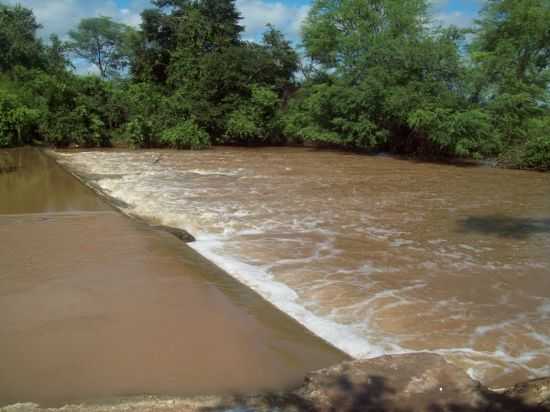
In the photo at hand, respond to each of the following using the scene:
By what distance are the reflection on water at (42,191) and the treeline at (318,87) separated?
7.35m

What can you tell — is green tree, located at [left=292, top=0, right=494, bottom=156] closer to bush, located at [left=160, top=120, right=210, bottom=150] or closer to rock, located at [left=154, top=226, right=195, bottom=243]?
bush, located at [left=160, top=120, right=210, bottom=150]

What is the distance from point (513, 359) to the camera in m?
4.32

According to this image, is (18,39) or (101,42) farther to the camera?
(101,42)

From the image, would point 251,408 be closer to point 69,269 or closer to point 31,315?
point 31,315

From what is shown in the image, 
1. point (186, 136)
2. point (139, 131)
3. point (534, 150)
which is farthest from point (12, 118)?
point (534, 150)

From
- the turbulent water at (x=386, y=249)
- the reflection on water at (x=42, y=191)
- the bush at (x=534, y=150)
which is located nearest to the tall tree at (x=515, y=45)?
the bush at (x=534, y=150)

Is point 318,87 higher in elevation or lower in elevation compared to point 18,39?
lower

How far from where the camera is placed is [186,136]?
953 inches

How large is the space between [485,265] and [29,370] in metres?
5.78

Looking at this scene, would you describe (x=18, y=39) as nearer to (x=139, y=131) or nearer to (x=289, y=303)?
(x=139, y=131)

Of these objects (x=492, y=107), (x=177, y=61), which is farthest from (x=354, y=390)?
(x=177, y=61)

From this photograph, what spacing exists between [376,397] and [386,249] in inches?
189

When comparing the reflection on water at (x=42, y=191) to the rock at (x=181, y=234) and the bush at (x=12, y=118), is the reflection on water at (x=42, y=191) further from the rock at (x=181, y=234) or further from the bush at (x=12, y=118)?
the bush at (x=12, y=118)

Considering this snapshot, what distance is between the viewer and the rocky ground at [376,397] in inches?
116
